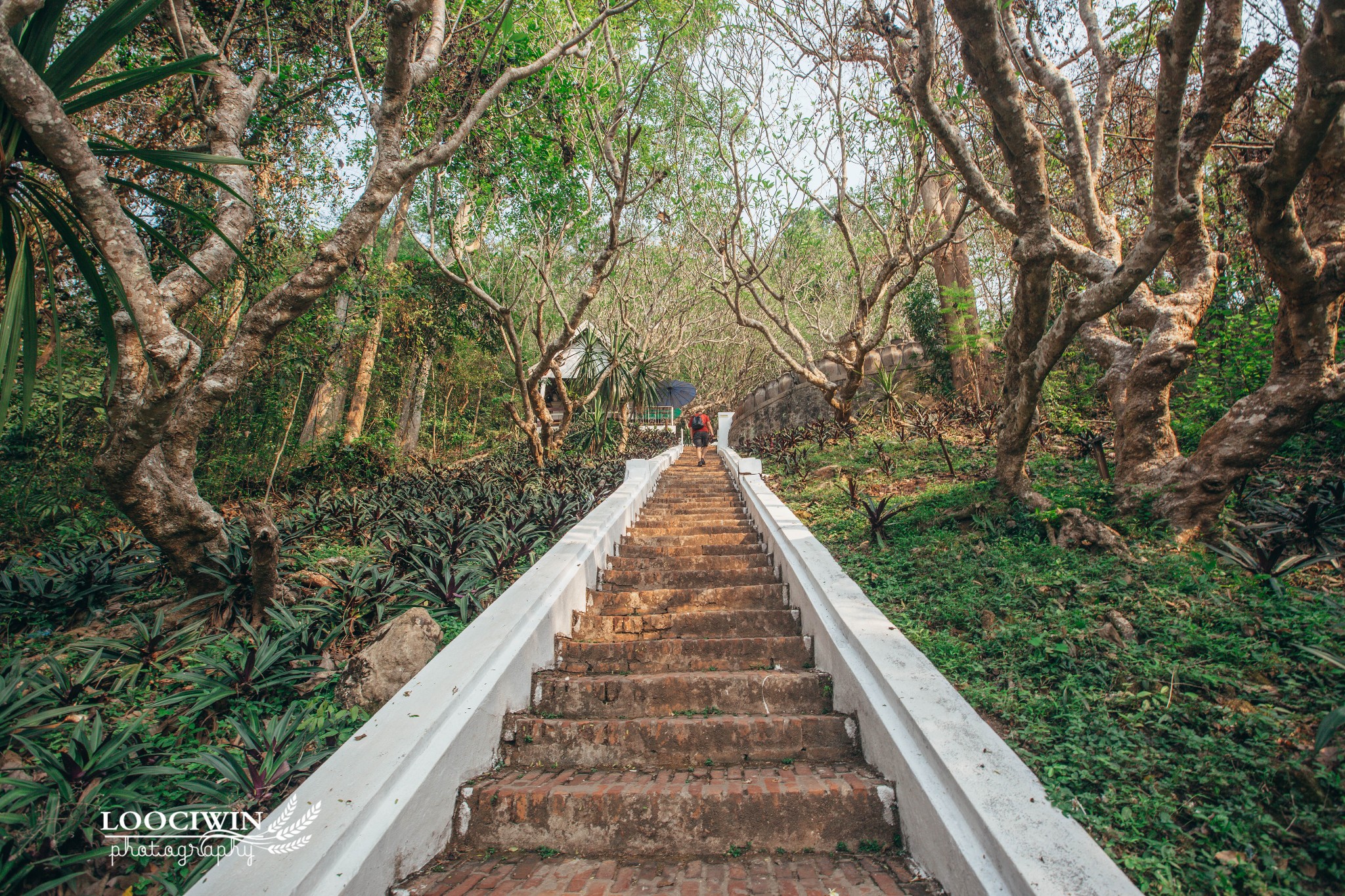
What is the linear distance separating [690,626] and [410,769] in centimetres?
197

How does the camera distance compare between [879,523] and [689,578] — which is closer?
[689,578]

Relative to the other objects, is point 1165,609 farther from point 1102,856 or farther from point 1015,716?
point 1102,856

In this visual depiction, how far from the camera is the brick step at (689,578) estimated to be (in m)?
4.50

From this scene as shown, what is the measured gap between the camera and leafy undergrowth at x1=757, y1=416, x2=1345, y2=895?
1.55 meters

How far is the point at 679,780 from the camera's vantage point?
2.31 metres

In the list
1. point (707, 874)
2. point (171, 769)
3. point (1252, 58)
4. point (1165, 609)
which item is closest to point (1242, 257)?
point (1252, 58)

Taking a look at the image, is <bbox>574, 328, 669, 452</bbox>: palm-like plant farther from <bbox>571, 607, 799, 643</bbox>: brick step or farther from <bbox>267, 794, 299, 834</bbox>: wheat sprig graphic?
<bbox>267, 794, 299, 834</bbox>: wheat sprig graphic

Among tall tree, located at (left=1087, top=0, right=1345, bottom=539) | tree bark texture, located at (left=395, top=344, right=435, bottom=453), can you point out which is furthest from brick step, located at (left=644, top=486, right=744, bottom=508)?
tree bark texture, located at (left=395, top=344, right=435, bottom=453)

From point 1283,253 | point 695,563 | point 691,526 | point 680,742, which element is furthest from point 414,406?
point 1283,253

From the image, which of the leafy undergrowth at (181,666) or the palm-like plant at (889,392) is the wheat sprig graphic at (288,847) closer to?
the leafy undergrowth at (181,666)

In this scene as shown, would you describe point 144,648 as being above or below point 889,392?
below

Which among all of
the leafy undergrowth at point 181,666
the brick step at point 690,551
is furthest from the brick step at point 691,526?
the leafy undergrowth at point 181,666

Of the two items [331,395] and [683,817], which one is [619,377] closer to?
[331,395]

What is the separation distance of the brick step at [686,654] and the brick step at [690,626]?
254 millimetres
